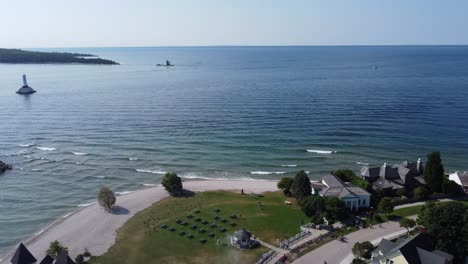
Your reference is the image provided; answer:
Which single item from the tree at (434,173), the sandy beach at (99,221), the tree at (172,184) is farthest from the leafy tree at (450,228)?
the tree at (172,184)

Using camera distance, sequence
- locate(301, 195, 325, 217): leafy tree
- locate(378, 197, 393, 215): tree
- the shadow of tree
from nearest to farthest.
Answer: locate(301, 195, 325, 217): leafy tree
locate(378, 197, 393, 215): tree
the shadow of tree

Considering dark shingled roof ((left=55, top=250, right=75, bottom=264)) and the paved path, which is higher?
dark shingled roof ((left=55, top=250, right=75, bottom=264))

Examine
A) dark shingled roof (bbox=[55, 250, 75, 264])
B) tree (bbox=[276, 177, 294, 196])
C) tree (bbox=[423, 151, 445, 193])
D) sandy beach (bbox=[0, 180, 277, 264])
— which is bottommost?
sandy beach (bbox=[0, 180, 277, 264])

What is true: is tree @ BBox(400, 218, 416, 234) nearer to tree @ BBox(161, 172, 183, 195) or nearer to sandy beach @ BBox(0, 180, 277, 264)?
sandy beach @ BBox(0, 180, 277, 264)

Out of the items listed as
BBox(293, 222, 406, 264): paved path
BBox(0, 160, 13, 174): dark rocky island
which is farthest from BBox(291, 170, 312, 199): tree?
BBox(0, 160, 13, 174): dark rocky island

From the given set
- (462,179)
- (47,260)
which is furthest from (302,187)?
(47,260)

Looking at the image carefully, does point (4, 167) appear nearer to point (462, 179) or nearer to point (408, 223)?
point (408, 223)

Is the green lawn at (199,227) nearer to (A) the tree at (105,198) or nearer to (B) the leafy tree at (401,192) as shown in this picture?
(A) the tree at (105,198)
